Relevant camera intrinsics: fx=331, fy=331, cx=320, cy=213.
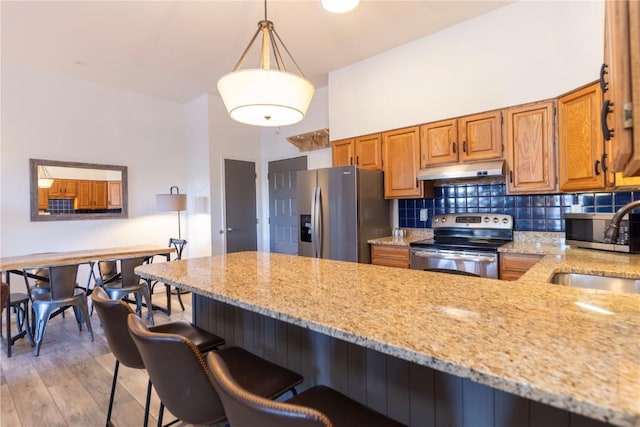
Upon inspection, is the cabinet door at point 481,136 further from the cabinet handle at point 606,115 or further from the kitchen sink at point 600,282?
the cabinet handle at point 606,115

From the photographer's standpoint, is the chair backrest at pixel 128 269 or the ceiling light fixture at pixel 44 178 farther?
the ceiling light fixture at pixel 44 178

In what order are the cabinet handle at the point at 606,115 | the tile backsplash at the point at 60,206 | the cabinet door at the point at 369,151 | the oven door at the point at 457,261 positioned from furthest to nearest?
the tile backsplash at the point at 60,206
the cabinet door at the point at 369,151
the oven door at the point at 457,261
the cabinet handle at the point at 606,115

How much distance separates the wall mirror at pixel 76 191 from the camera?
12.8 feet

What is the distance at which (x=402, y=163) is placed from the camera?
3443mm

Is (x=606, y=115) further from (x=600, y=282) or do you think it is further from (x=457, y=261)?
(x=457, y=261)

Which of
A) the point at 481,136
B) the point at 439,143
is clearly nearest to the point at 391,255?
the point at 439,143

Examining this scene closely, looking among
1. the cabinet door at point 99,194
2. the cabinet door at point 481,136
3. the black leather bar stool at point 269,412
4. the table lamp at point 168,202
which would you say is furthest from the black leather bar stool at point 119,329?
the cabinet door at point 99,194

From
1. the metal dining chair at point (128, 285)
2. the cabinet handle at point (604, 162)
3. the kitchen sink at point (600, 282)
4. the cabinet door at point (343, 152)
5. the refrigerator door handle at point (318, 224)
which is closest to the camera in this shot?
the kitchen sink at point (600, 282)

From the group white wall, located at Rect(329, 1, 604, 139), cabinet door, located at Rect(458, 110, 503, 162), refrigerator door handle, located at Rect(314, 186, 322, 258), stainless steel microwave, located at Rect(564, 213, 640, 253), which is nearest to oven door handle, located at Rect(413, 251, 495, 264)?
stainless steel microwave, located at Rect(564, 213, 640, 253)

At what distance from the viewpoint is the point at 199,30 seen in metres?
3.08

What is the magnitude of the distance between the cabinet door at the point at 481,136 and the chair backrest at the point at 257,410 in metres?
2.85

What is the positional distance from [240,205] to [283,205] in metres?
0.68

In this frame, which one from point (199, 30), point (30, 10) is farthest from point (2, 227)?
point (199, 30)

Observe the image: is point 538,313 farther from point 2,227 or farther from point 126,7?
point 2,227
